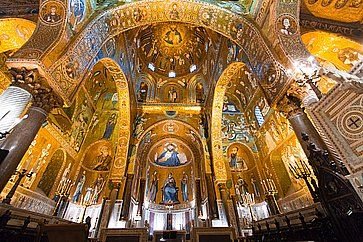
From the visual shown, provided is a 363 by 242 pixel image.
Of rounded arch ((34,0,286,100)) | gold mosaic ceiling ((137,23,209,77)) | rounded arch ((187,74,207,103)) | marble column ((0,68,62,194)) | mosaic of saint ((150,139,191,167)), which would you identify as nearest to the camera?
marble column ((0,68,62,194))

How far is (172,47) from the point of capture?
15602 mm

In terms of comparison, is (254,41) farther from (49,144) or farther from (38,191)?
(38,191)

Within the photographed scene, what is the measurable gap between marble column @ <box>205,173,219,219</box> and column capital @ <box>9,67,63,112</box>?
9.07 m

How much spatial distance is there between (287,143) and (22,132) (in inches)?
455

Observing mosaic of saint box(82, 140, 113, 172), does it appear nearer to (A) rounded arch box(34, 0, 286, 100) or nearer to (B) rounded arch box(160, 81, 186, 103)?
(B) rounded arch box(160, 81, 186, 103)

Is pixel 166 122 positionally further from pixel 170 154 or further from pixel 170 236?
pixel 170 236

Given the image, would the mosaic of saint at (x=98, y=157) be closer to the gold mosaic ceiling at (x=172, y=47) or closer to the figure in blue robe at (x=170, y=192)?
the figure in blue robe at (x=170, y=192)

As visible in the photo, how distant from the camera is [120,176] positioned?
1085cm

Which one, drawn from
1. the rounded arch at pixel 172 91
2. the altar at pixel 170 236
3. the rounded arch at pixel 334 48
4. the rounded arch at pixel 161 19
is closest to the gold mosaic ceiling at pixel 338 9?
the rounded arch at pixel 334 48

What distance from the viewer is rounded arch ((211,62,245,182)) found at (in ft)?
36.8

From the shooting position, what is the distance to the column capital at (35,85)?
4723 mm

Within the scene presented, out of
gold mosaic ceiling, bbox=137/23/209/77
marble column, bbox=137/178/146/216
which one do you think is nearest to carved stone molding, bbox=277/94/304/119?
gold mosaic ceiling, bbox=137/23/209/77

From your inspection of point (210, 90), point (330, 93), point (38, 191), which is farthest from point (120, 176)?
point (330, 93)

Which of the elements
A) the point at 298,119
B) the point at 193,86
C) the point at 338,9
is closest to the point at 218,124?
the point at 193,86
